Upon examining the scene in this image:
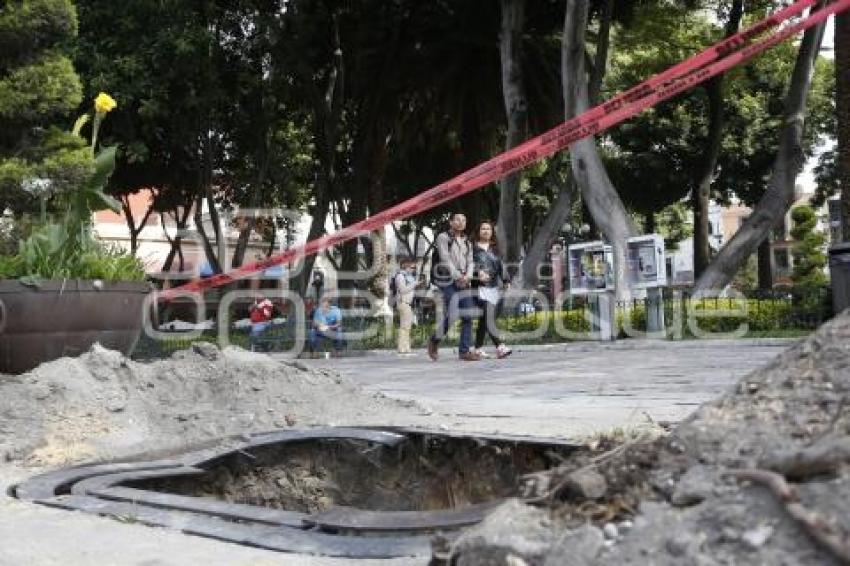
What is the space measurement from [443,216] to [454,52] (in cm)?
1527

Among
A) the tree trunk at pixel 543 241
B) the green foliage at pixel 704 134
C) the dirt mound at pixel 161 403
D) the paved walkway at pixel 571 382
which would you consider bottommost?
the paved walkway at pixel 571 382

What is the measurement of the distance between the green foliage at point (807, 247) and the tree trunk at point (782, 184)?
14462mm

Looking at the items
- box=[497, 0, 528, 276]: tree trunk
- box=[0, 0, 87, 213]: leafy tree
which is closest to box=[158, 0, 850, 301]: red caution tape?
box=[0, 0, 87, 213]: leafy tree

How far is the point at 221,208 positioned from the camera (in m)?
31.6

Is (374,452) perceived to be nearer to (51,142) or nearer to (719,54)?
(719,54)

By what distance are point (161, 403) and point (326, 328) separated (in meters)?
11.7

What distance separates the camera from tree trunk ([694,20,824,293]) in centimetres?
1752

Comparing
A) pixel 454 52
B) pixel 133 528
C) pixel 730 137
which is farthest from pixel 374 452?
pixel 730 137

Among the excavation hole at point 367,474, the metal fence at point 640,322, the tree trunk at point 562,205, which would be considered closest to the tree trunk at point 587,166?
the metal fence at point 640,322

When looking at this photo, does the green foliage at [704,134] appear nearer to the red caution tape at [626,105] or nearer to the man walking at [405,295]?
the man walking at [405,295]

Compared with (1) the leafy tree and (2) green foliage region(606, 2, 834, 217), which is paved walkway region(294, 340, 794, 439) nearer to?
(1) the leafy tree

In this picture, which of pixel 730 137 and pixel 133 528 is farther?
pixel 730 137

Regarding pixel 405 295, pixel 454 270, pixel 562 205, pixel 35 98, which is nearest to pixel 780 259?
pixel 562 205

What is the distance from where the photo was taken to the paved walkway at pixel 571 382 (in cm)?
554
